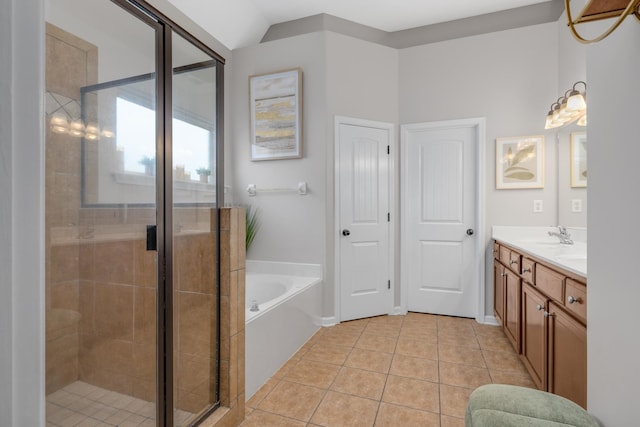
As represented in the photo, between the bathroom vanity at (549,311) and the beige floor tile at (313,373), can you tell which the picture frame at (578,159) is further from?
the beige floor tile at (313,373)

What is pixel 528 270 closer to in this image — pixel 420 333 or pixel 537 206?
pixel 420 333

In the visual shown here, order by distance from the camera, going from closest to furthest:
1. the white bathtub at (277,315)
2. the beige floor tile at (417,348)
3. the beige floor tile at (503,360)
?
the white bathtub at (277,315) < the beige floor tile at (503,360) < the beige floor tile at (417,348)

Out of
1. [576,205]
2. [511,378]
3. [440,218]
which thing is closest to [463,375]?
[511,378]

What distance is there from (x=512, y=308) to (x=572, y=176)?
4.10 feet

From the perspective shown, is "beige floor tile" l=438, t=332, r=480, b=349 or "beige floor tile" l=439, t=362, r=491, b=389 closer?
"beige floor tile" l=439, t=362, r=491, b=389

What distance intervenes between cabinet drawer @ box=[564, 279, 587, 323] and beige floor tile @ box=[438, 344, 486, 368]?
3.55 feet

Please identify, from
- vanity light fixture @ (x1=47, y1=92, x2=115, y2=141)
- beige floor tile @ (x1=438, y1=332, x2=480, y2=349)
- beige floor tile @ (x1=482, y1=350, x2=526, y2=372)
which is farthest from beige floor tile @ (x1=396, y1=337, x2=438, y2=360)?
vanity light fixture @ (x1=47, y1=92, x2=115, y2=141)

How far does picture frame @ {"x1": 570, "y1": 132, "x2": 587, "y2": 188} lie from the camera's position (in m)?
2.55

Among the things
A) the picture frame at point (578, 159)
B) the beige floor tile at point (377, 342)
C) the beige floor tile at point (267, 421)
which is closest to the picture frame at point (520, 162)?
the picture frame at point (578, 159)

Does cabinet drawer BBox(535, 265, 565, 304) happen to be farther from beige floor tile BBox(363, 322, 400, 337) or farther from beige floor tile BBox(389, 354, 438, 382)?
beige floor tile BBox(363, 322, 400, 337)

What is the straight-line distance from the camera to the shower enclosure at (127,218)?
0.90 meters

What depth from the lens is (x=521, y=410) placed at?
3.09 ft

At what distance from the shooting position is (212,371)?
4.96 ft

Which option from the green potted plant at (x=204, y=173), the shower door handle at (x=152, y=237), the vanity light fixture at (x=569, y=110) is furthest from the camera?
the vanity light fixture at (x=569, y=110)
